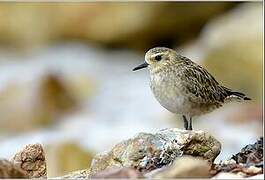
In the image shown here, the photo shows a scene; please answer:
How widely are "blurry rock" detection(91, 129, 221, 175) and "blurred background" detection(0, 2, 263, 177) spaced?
8.03 m

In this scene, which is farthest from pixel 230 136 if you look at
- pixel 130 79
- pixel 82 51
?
pixel 82 51

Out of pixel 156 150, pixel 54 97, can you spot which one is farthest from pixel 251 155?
pixel 54 97

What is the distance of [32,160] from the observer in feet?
20.7

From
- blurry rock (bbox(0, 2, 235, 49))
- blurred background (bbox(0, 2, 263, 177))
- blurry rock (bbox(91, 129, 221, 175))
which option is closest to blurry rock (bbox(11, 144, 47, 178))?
blurry rock (bbox(91, 129, 221, 175))

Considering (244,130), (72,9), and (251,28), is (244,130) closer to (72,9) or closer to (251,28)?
(251,28)

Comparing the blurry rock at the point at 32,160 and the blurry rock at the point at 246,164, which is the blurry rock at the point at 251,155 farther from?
the blurry rock at the point at 32,160

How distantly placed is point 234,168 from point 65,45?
58.9 feet

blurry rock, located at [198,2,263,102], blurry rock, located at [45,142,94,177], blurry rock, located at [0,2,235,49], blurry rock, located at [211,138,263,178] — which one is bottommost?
blurry rock, located at [45,142,94,177]

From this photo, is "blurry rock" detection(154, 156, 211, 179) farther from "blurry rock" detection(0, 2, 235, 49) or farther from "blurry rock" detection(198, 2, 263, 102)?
"blurry rock" detection(0, 2, 235, 49)

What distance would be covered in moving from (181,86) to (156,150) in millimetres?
1412

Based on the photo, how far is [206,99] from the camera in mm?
7441

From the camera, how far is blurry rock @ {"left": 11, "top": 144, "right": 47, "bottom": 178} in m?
6.31

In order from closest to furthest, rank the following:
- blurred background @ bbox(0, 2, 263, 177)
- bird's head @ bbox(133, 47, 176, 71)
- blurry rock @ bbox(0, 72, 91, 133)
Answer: bird's head @ bbox(133, 47, 176, 71) → blurred background @ bbox(0, 2, 263, 177) → blurry rock @ bbox(0, 72, 91, 133)

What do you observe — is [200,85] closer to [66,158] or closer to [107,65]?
[66,158]
